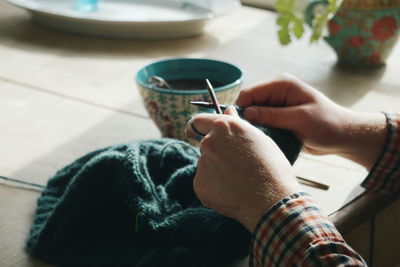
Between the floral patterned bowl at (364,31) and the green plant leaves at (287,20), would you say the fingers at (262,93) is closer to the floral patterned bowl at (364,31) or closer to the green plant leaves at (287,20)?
the green plant leaves at (287,20)

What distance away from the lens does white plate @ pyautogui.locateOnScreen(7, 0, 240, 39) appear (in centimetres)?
126

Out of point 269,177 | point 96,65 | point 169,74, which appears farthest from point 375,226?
point 96,65

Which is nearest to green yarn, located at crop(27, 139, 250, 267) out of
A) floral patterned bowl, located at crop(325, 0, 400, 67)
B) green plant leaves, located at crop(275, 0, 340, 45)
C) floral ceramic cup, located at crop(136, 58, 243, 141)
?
floral ceramic cup, located at crop(136, 58, 243, 141)

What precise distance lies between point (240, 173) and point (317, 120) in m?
0.17

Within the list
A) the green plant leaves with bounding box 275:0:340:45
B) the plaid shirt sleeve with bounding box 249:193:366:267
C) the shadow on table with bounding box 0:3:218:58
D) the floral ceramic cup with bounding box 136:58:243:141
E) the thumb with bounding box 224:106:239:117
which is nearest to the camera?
the plaid shirt sleeve with bounding box 249:193:366:267

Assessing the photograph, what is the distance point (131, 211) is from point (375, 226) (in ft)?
1.05

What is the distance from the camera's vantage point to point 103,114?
930 mm

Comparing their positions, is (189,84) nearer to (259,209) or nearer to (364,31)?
(259,209)

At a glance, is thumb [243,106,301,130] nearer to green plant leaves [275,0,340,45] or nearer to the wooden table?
the wooden table

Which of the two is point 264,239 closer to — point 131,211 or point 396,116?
point 131,211

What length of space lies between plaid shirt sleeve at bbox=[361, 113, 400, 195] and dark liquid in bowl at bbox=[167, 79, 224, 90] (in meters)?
0.23

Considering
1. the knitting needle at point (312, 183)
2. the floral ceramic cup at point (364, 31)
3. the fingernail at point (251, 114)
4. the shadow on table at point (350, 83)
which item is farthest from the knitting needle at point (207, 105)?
the floral ceramic cup at point (364, 31)

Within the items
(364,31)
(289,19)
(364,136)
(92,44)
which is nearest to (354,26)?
(364,31)

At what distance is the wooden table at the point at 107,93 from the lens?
0.72 meters
